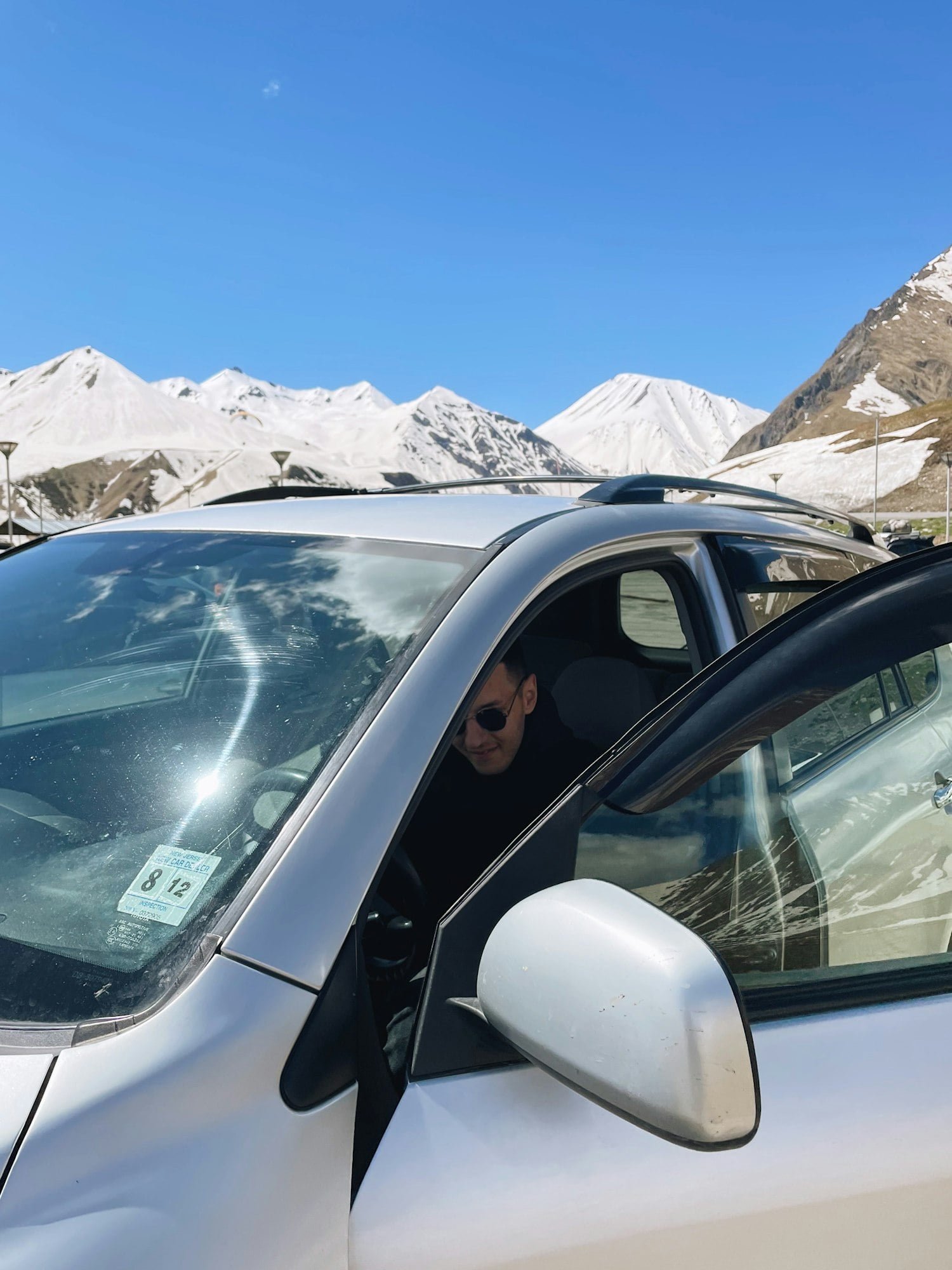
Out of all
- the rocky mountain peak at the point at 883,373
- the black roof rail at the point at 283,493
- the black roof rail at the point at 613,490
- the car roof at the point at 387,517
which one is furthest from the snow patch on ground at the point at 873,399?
the car roof at the point at 387,517

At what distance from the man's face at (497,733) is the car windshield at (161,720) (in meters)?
0.57

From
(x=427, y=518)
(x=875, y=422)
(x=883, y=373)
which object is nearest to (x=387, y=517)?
(x=427, y=518)

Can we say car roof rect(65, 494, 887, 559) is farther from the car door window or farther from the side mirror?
the side mirror

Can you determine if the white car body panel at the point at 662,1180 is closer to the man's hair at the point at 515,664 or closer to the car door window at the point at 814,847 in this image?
the car door window at the point at 814,847

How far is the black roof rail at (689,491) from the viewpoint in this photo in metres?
2.01

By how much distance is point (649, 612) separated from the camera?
9.39 ft

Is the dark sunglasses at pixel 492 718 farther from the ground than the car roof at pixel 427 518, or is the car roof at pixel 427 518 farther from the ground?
the car roof at pixel 427 518

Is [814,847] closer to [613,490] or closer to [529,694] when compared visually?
[613,490]

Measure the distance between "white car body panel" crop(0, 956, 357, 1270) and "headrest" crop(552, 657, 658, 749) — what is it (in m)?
1.31

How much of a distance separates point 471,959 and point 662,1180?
29 centimetres

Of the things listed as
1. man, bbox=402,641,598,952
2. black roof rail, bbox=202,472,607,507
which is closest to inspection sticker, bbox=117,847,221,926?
man, bbox=402,641,598,952

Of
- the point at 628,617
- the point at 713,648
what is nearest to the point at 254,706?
the point at 713,648

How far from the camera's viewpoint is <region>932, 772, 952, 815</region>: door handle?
54.6 inches

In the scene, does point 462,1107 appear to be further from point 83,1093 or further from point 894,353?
point 894,353
